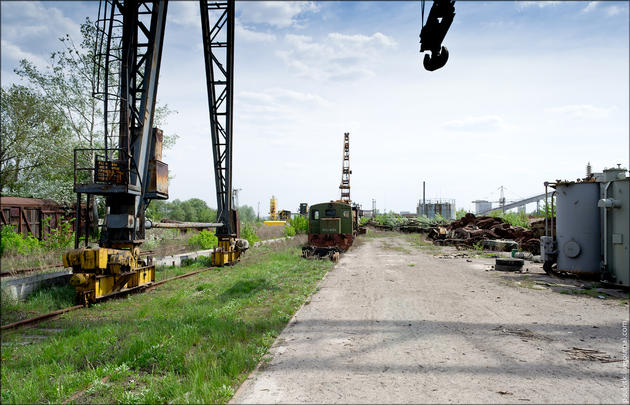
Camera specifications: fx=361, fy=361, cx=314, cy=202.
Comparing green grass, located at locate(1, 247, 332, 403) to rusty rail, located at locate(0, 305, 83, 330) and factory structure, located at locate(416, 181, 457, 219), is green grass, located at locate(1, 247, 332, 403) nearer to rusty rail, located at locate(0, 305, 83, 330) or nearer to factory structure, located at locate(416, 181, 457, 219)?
rusty rail, located at locate(0, 305, 83, 330)

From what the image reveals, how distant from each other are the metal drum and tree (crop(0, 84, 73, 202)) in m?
21.0

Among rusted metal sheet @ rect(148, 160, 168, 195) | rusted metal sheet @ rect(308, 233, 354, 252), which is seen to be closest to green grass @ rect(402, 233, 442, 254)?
rusted metal sheet @ rect(308, 233, 354, 252)

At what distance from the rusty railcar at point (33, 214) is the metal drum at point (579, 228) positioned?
17.1m

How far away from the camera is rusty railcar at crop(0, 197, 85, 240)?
15023mm

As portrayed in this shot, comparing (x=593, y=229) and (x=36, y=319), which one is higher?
(x=593, y=229)

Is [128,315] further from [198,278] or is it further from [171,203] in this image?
[171,203]

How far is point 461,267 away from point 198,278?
8.70 meters

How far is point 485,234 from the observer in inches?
790

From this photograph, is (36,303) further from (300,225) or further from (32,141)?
(300,225)

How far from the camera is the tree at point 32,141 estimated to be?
18453mm

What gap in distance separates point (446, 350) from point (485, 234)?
1733 cm

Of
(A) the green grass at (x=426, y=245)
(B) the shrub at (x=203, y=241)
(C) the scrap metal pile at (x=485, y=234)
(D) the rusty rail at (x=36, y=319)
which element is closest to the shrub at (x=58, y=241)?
(B) the shrub at (x=203, y=241)

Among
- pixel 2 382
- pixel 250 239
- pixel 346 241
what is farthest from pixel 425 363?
pixel 250 239

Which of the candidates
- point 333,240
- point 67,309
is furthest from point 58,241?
point 333,240
